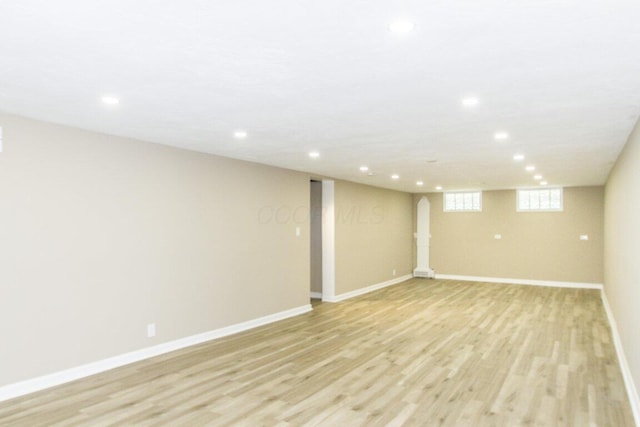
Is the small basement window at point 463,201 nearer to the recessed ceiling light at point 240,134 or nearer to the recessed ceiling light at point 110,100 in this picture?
the recessed ceiling light at point 240,134

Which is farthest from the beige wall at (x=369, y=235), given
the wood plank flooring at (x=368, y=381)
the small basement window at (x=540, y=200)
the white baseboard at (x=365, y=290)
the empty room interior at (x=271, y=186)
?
the small basement window at (x=540, y=200)

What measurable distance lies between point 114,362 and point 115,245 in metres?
1.15

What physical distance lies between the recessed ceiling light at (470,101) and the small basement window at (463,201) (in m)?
8.14

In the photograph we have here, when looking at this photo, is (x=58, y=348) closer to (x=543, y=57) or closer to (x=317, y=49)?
(x=317, y=49)

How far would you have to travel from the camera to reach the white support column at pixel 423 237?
1140 cm

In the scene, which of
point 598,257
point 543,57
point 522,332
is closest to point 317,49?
point 543,57

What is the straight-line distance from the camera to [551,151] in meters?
5.15

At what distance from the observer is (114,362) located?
4.30 meters

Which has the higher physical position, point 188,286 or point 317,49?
point 317,49

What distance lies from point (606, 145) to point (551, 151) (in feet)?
1.89

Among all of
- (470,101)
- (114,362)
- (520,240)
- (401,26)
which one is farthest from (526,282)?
(401,26)

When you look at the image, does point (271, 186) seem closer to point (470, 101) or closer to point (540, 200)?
point (470, 101)

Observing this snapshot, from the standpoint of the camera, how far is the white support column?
11.4 m

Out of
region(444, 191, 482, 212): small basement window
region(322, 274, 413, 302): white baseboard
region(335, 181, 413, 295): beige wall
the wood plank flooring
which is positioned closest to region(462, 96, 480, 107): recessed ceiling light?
the wood plank flooring
